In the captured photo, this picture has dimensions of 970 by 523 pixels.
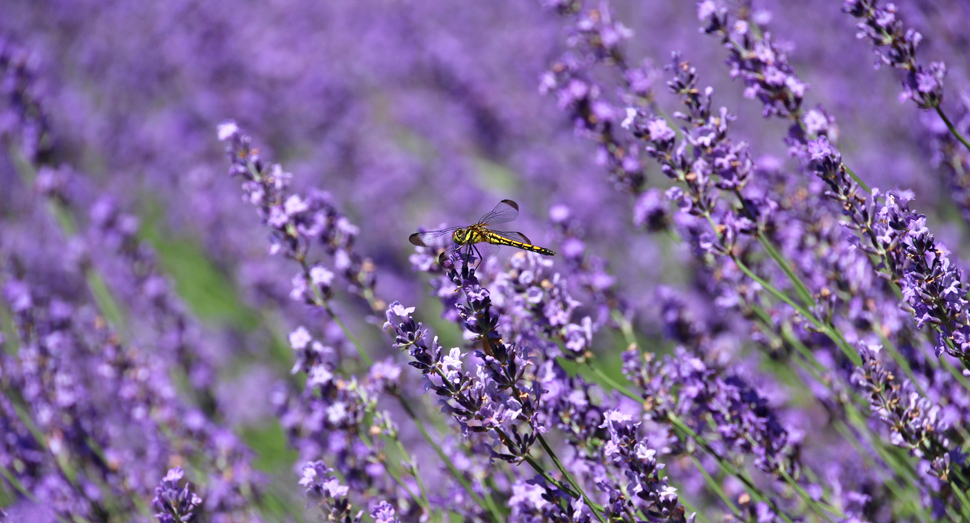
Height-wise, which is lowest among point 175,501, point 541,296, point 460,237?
point 175,501

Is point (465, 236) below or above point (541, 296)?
above

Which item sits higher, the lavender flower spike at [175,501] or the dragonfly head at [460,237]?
the dragonfly head at [460,237]

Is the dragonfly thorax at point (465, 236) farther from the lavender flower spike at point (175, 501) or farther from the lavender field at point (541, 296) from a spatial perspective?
the lavender flower spike at point (175, 501)

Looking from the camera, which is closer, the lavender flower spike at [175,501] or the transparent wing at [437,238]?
the lavender flower spike at [175,501]

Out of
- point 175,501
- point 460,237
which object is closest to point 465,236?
point 460,237

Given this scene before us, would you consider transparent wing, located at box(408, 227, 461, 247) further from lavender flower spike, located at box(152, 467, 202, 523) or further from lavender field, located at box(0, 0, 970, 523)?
lavender flower spike, located at box(152, 467, 202, 523)

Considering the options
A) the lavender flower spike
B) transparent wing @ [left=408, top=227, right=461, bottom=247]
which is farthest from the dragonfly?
the lavender flower spike

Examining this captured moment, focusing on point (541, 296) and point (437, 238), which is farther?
point (437, 238)

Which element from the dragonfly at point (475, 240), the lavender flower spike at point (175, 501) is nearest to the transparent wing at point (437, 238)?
the dragonfly at point (475, 240)

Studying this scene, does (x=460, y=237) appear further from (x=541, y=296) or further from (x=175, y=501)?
(x=175, y=501)
